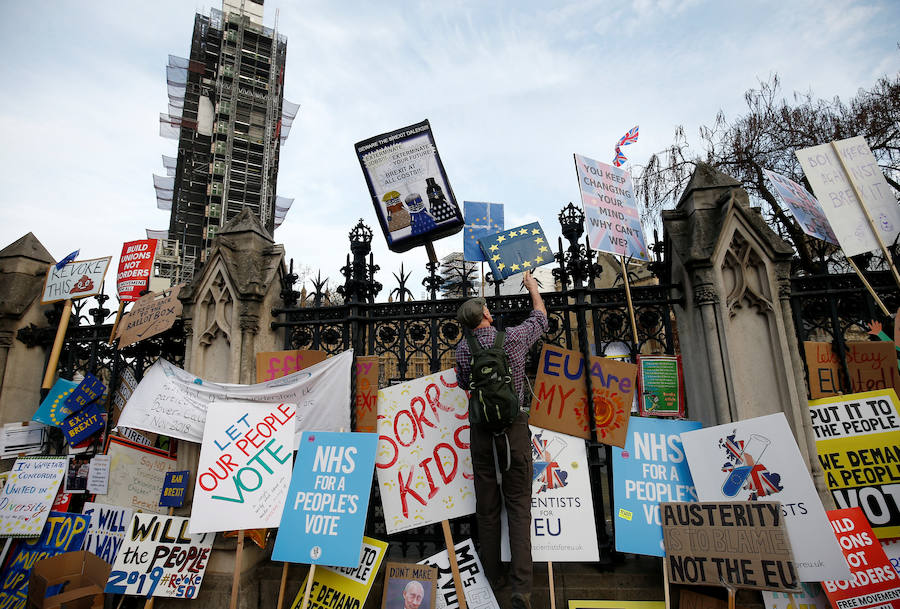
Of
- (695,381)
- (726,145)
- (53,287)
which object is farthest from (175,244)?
(695,381)

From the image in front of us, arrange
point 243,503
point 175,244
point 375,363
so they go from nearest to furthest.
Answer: point 243,503 < point 375,363 < point 175,244

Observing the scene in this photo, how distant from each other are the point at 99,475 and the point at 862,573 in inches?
322

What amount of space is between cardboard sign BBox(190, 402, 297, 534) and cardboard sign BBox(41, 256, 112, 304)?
397cm

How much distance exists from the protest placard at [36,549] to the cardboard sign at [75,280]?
3207 millimetres

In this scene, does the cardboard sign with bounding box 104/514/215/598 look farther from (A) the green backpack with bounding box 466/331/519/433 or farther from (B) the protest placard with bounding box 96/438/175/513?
(A) the green backpack with bounding box 466/331/519/433

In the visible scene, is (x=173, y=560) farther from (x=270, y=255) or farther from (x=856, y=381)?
(x=856, y=381)

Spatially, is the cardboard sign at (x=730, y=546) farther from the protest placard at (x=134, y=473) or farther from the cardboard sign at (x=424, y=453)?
the protest placard at (x=134, y=473)

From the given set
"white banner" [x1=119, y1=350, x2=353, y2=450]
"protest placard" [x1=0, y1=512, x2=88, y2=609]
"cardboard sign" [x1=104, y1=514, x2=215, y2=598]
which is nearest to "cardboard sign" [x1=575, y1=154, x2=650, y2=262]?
"white banner" [x1=119, y1=350, x2=353, y2=450]

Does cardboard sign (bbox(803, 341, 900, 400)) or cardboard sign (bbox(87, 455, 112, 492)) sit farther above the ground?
cardboard sign (bbox(803, 341, 900, 400))

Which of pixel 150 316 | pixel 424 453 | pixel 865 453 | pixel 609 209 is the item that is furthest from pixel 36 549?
pixel 865 453

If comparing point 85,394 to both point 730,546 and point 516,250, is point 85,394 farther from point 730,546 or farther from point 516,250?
point 730,546

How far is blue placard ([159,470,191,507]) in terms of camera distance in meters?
5.22

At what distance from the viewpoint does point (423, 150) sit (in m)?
5.68

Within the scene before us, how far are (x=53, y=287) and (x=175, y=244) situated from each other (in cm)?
4970
